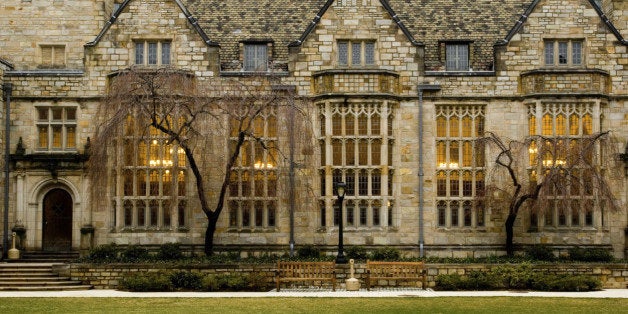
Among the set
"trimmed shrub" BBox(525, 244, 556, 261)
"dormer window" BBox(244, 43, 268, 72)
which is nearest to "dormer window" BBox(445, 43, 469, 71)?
"dormer window" BBox(244, 43, 268, 72)

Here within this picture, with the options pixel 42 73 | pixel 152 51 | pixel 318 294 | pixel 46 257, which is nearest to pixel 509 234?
pixel 318 294

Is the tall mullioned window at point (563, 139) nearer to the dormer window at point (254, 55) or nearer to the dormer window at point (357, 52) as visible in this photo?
the dormer window at point (357, 52)

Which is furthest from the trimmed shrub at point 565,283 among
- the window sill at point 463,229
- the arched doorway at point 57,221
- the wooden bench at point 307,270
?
the arched doorway at point 57,221

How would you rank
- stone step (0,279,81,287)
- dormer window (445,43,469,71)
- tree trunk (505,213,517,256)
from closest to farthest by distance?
stone step (0,279,81,287)
tree trunk (505,213,517,256)
dormer window (445,43,469,71)

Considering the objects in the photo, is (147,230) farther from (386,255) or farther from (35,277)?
(386,255)

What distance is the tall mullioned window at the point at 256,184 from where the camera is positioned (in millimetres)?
35062

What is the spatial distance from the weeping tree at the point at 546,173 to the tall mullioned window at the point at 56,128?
16.7 m

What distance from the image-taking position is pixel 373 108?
1374 inches

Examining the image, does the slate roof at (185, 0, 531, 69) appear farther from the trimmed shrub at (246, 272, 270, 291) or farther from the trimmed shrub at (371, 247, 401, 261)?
the trimmed shrub at (246, 272, 270, 291)

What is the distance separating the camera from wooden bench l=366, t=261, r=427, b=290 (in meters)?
29.7

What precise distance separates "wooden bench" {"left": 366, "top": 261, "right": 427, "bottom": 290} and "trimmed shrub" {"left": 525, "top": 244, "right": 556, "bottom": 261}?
5.34 m

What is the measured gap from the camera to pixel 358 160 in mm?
34938

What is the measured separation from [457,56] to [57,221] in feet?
59.2

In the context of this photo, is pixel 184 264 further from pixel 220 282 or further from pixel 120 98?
pixel 120 98
